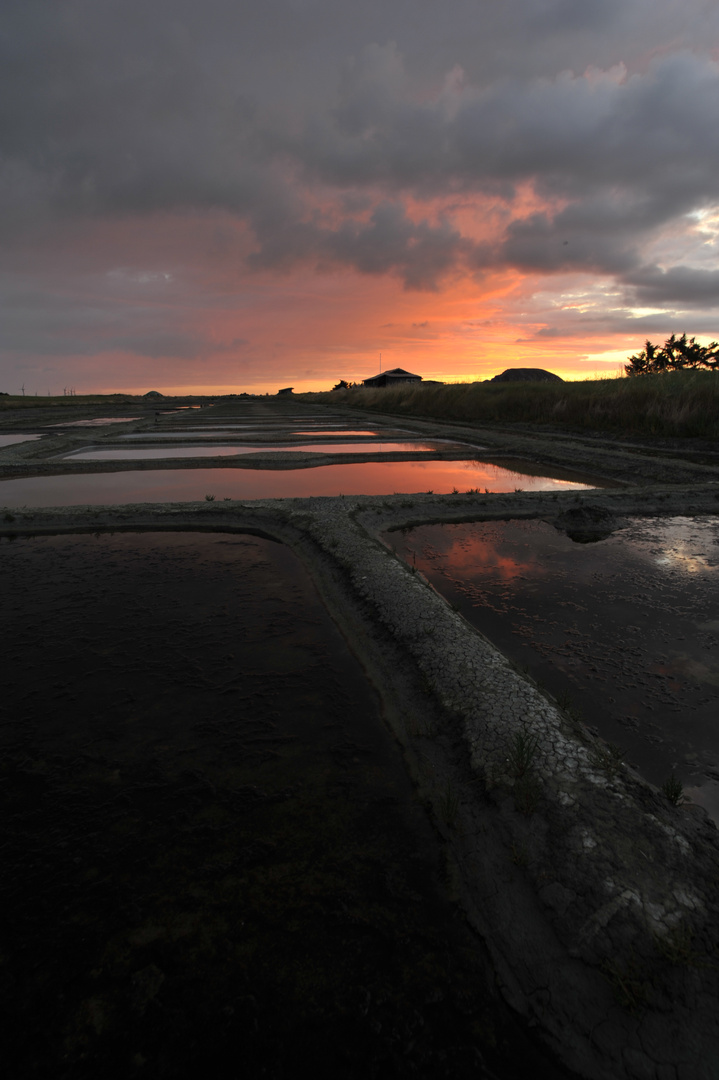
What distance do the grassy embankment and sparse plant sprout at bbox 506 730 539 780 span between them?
1574 cm

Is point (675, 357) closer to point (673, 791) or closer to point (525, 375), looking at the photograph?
point (525, 375)

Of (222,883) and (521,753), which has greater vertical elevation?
(521,753)

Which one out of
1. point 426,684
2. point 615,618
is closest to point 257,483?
point 615,618

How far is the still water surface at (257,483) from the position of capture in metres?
9.84

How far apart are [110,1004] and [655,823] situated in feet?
7.82

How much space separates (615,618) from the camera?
4.59 meters

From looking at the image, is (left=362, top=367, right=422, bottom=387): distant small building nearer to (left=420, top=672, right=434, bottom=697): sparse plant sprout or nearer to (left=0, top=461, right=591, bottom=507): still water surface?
(left=0, top=461, right=591, bottom=507): still water surface

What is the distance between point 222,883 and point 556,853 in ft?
4.95

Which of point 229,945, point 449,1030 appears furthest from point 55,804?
point 449,1030

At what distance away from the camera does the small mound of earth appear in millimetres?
7184

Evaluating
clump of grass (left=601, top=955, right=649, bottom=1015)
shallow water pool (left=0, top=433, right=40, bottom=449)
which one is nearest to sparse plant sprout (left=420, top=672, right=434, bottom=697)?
clump of grass (left=601, top=955, right=649, bottom=1015)

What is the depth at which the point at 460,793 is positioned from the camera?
106 inches

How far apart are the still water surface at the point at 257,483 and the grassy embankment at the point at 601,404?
24.4ft

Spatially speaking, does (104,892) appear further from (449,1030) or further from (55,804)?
(449,1030)
